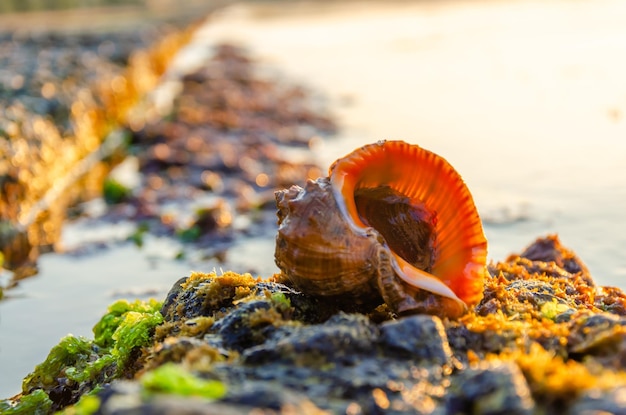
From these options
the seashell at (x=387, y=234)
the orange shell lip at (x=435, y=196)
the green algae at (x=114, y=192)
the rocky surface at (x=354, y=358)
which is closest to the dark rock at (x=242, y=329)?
the rocky surface at (x=354, y=358)

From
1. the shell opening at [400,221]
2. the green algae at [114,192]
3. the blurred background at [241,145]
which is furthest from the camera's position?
the green algae at [114,192]

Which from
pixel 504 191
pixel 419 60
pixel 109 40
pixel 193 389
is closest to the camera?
pixel 193 389

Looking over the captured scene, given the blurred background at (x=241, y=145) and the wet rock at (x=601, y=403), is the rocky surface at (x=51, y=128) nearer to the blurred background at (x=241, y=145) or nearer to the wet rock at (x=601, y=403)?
the blurred background at (x=241, y=145)

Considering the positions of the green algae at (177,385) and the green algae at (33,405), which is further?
the green algae at (33,405)

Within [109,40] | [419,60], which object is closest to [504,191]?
[419,60]

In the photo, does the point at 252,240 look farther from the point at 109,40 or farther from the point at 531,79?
the point at 109,40

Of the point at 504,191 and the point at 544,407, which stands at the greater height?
the point at 504,191
